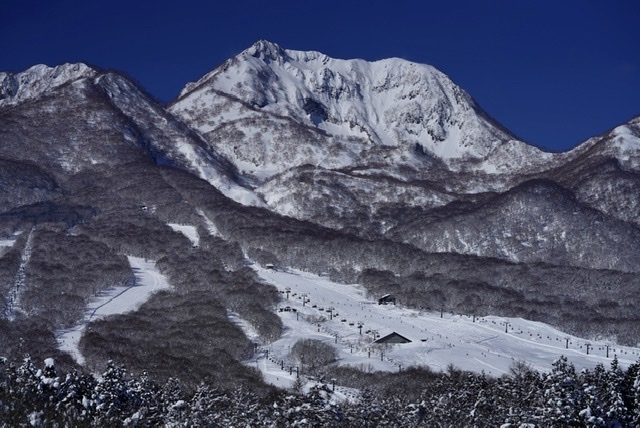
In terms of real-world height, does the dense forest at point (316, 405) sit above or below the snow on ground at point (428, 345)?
below

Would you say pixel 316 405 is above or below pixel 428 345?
below

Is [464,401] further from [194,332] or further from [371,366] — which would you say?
[194,332]

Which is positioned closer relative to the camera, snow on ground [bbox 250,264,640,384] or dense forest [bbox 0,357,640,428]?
dense forest [bbox 0,357,640,428]

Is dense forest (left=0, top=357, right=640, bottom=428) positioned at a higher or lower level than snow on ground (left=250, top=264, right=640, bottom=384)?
lower

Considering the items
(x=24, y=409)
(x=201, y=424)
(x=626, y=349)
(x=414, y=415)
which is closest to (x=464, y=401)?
(x=414, y=415)

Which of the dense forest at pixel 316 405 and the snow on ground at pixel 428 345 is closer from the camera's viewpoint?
the dense forest at pixel 316 405
